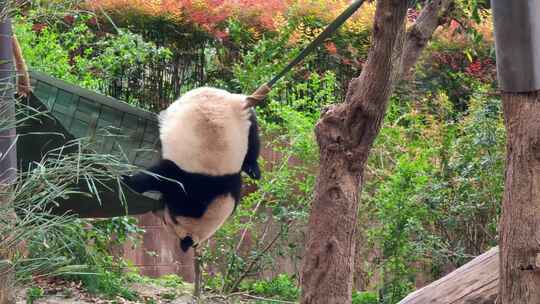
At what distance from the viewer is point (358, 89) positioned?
12.2 feet

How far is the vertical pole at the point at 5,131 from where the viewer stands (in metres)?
2.69

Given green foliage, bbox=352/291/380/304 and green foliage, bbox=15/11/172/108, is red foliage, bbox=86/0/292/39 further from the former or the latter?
green foliage, bbox=352/291/380/304

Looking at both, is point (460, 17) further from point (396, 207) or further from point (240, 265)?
point (240, 265)

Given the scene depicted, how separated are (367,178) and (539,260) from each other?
384 centimetres

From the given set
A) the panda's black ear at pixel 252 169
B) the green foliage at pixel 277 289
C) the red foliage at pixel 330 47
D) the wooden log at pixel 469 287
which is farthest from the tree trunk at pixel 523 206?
the red foliage at pixel 330 47

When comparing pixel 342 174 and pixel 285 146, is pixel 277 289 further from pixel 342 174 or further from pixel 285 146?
pixel 342 174

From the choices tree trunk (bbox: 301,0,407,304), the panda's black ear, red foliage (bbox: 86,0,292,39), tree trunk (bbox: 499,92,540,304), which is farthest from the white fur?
red foliage (bbox: 86,0,292,39)

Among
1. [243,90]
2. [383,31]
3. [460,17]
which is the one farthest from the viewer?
[243,90]

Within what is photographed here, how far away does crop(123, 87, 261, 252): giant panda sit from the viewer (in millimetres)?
4875

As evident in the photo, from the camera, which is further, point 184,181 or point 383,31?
point 184,181

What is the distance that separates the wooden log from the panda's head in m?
1.51

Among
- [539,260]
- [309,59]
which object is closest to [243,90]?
[309,59]

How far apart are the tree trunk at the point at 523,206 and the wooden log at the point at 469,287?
70 cm

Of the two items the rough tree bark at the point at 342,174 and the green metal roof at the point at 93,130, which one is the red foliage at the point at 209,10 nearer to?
the green metal roof at the point at 93,130
